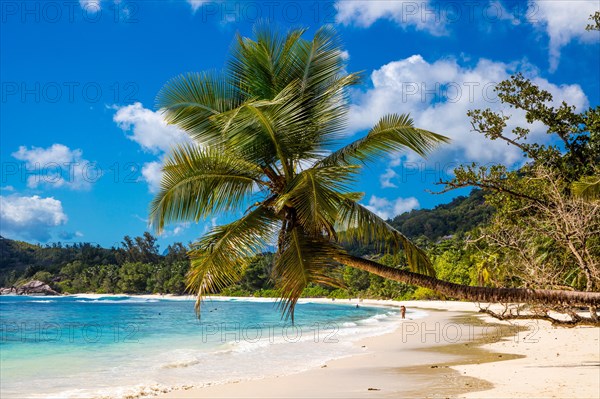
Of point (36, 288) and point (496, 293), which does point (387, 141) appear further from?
point (36, 288)

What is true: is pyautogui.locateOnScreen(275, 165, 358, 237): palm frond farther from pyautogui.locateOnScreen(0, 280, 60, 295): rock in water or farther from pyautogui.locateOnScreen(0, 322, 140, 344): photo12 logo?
pyautogui.locateOnScreen(0, 280, 60, 295): rock in water

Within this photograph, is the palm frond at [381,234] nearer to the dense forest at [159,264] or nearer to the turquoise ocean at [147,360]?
the turquoise ocean at [147,360]

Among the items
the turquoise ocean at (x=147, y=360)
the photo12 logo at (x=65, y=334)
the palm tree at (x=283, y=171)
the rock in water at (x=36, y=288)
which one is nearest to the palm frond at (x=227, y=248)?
the palm tree at (x=283, y=171)

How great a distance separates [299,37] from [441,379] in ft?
30.0

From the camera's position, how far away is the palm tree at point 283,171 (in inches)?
220

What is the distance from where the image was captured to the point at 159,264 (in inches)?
4564

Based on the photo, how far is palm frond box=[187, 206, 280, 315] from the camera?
243 inches

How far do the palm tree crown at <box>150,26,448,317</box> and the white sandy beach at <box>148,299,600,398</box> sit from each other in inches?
223

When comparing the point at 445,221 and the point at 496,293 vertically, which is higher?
the point at 445,221

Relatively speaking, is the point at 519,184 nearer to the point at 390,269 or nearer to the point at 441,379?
the point at 441,379

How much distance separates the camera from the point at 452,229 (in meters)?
88.2

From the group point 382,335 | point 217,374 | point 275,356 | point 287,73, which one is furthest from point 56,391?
point 382,335

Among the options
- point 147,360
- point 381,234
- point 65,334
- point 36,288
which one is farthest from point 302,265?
point 36,288

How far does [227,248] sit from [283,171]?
1.10 meters
